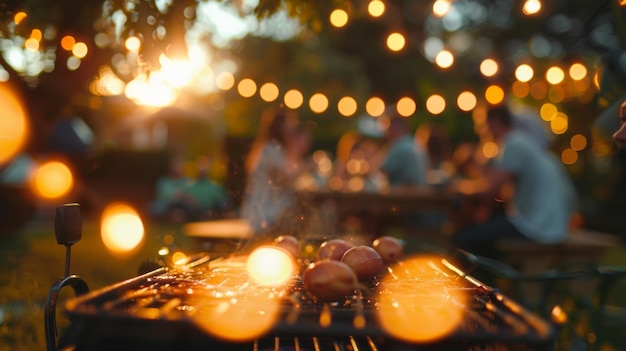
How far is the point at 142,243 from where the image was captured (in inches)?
519

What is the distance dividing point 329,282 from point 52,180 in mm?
15358

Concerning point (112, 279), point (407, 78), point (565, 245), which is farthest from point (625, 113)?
point (407, 78)

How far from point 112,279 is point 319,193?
263cm

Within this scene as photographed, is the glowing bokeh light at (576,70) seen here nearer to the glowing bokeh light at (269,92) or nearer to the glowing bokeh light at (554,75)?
the glowing bokeh light at (554,75)

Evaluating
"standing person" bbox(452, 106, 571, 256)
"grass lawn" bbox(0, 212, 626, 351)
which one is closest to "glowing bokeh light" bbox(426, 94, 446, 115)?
"grass lawn" bbox(0, 212, 626, 351)

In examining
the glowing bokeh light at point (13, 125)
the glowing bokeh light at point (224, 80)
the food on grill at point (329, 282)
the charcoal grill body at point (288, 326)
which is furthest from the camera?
the glowing bokeh light at point (224, 80)

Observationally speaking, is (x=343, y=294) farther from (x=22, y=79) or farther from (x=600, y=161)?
(x=600, y=161)

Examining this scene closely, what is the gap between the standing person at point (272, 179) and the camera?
19.5 ft

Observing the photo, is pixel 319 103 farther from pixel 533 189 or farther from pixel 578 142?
pixel 578 142

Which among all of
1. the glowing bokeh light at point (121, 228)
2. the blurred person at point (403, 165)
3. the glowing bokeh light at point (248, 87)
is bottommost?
the glowing bokeh light at point (121, 228)

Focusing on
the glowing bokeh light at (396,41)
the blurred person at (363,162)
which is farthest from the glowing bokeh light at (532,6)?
the blurred person at (363,162)

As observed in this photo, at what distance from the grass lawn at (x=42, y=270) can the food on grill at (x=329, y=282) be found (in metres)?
1.17

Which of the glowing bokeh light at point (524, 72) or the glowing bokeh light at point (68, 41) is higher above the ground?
the glowing bokeh light at point (524, 72)

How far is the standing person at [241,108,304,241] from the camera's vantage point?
5930mm
